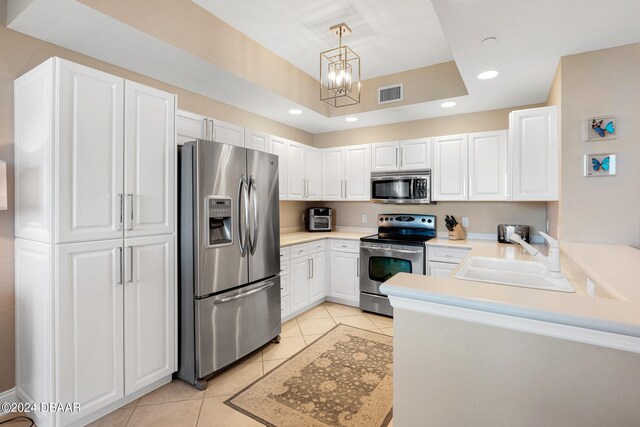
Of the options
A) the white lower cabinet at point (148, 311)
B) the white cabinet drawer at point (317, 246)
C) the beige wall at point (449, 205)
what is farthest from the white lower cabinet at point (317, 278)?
the white lower cabinet at point (148, 311)

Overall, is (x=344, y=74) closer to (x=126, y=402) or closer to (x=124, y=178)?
(x=124, y=178)

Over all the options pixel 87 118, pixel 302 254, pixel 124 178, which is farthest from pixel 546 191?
pixel 87 118

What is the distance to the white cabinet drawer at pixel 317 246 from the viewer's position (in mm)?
3889

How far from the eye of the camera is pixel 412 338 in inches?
47.9

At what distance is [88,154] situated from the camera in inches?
74.2

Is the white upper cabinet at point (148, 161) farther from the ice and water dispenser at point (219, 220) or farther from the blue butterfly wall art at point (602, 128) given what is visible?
the blue butterfly wall art at point (602, 128)

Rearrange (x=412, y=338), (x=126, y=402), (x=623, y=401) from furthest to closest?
1. (x=126, y=402)
2. (x=412, y=338)
3. (x=623, y=401)

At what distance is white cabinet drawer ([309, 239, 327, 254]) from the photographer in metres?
3.89

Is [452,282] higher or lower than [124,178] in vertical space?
lower

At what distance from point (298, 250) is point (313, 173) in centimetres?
133

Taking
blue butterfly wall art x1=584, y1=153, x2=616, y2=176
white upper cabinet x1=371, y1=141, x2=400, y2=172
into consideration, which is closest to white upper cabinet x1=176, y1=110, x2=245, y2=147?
white upper cabinet x1=371, y1=141, x2=400, y2=172

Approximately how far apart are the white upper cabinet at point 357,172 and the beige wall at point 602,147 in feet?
7.46

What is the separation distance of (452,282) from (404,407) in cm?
54

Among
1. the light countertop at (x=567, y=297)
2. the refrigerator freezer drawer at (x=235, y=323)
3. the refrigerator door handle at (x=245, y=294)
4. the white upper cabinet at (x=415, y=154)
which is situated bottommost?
the refrigerator freezer drawer at (x=235, y=323)
